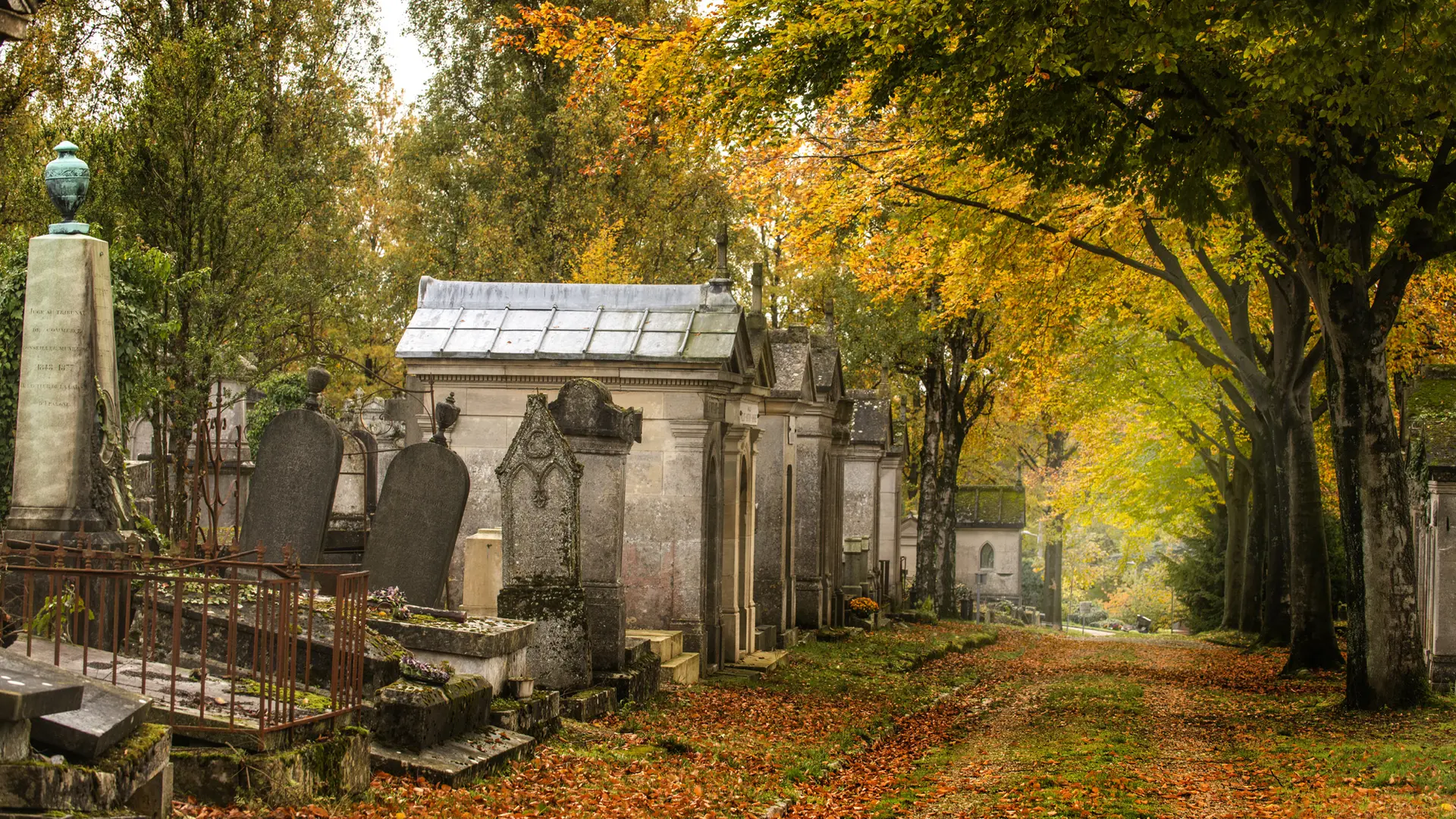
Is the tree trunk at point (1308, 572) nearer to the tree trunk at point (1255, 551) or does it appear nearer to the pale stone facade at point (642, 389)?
the pale stone facade at point (642, 389)

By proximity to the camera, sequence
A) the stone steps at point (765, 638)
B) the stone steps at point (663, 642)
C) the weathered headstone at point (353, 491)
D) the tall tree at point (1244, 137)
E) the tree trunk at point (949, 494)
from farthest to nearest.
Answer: the tree trunk at point (949, 494) < the stone steps at point (765, 638) < the weathered headstone at point (353, 491) < the stone steps at point (663, 642) < the tall tree at point (1244, 137)

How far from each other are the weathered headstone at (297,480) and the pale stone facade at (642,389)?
13.5 ft

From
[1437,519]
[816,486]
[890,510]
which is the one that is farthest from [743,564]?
[890,510]

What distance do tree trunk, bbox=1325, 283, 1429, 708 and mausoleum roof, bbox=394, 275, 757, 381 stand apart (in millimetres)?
5893

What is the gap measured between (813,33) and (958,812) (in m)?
7.76

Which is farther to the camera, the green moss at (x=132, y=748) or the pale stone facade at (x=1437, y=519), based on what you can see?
the pale stone facade at (x=1437, y=519)

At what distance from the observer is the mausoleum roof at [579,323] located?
14727mm

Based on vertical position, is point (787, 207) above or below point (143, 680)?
above

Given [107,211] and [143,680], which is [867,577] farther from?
[143,680]

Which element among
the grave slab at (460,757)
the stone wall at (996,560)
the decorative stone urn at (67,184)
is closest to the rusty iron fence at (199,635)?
the grave slab at (460,757)

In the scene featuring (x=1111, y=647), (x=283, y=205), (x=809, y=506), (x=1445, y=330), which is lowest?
(x=1111, y=647)

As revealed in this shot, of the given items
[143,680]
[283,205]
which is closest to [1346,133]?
[143,680]

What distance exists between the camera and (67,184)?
919 centimetres

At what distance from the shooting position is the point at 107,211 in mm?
18859
